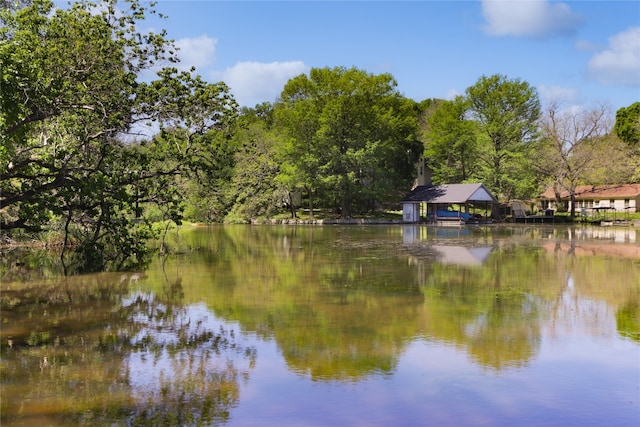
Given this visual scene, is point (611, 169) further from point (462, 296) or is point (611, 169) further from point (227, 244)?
point (462, 296)

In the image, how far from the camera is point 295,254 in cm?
2334

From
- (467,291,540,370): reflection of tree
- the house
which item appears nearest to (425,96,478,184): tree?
the house

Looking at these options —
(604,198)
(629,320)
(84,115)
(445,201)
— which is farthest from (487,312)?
(604,198)

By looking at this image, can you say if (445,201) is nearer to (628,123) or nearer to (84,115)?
(628,123)

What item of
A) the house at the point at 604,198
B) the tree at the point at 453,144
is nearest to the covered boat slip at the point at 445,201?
the tree at the point at 453,144

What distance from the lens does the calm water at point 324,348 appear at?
6.56 m

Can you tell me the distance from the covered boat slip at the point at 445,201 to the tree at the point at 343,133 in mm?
2820

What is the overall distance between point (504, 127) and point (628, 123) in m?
20.3

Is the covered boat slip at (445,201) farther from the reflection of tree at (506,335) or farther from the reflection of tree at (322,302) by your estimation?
the reflection of tree at (506,335)

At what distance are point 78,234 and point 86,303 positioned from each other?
10.4 meters

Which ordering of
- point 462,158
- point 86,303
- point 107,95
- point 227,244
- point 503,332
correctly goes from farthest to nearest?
point 462,158, point 227,244, point 107,95, point 86,303, point 503,332

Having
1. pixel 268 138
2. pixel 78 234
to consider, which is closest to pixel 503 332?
pixel 78 234

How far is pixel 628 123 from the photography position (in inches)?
2500

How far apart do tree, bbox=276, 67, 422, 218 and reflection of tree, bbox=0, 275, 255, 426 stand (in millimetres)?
38059
